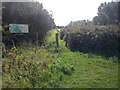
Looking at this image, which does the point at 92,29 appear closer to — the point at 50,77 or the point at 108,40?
the point at 108,40

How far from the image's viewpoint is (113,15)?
36406 mm

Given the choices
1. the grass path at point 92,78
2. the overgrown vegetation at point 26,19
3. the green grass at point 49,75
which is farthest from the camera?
the overgrown vegetation at point 26,19

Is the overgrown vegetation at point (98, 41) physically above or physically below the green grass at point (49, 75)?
above

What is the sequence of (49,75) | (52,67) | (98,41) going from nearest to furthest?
(49,75), (52,67), (98,41)

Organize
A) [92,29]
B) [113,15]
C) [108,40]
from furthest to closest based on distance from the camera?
[113,15] < [92,29] < [108,40]

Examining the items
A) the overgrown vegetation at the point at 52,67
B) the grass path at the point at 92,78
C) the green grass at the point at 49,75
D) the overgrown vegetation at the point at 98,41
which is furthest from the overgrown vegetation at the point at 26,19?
the grass path at the point at 92,78

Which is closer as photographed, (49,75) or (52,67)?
(49,75)

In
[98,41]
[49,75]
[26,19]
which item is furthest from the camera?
[26,19]

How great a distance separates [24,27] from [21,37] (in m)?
2.54

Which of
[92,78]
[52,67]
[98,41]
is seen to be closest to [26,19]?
[98,41]

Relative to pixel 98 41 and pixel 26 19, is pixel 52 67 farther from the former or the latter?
pixel 26 19

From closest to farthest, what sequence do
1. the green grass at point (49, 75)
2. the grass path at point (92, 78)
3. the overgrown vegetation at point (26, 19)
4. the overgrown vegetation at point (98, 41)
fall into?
the green grass at point (49, 75) < the grass path at point (92, 78) < the overgrown vegetation at point (98, 41) < the overgrown vegetation at point (26, 19)

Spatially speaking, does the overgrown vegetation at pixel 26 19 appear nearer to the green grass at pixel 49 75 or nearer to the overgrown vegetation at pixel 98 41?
the overgrown vegetation at pixel 98 41

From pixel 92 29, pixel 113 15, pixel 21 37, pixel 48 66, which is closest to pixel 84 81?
pixel 48 66
